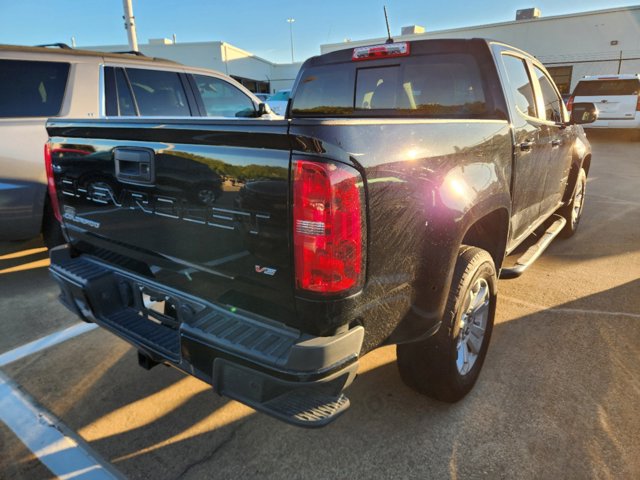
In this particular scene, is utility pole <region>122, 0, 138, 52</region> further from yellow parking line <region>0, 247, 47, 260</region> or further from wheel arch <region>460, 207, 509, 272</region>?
wheel arch <region>460, 207, 509, 272</region>

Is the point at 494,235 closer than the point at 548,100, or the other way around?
the point at 494,235

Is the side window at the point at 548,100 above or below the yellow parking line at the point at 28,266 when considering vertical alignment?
above

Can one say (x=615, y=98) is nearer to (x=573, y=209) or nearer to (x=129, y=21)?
(x=573, y=209)

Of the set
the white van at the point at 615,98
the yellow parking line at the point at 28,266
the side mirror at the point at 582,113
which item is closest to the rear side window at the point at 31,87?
the yellow parking line at the point at 28,266

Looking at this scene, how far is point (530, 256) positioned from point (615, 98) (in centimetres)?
1341

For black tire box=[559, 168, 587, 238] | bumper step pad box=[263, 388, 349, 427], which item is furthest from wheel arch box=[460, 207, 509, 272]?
black tire box=[559, 168, 587, 238]

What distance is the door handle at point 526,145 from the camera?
2.89 meters

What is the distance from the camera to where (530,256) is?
136 inches

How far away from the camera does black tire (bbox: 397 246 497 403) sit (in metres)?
2.25

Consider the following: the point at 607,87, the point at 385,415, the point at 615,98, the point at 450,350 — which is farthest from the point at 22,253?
the point at 607,87

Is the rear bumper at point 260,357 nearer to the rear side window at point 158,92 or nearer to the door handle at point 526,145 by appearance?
the door handle at point 526,145

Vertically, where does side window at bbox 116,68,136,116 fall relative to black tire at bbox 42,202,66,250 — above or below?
above

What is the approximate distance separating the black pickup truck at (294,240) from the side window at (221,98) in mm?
3059

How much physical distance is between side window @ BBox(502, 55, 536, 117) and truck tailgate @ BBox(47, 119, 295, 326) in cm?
213
